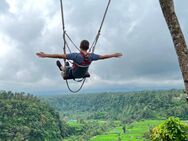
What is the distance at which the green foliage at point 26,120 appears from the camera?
3194 inches

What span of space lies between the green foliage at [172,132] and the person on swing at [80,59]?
59.4ft

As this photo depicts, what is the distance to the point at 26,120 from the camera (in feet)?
291

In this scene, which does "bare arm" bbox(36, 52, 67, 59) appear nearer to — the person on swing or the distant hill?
the person on swing

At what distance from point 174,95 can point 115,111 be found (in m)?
32.2

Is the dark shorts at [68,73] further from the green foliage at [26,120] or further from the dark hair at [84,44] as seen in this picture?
the green foliage at [26,120]

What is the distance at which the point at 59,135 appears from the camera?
97.9m

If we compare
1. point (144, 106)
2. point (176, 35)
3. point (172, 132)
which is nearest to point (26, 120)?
point (144, 106)

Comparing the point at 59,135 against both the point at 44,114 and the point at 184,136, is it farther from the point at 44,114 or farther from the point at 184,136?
the point at 184,136

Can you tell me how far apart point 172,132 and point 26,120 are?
65504 millimetres

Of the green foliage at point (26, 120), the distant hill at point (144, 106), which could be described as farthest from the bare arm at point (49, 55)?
the distant hill at point (144, 106)

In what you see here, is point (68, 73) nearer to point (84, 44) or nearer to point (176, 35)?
point (84, 44)

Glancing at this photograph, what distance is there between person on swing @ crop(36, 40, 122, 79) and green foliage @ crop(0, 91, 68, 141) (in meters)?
70.7

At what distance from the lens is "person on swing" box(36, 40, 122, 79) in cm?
862

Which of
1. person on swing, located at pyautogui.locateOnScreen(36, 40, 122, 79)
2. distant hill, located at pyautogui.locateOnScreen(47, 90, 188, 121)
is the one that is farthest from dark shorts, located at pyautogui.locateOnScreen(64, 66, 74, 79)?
distant hill, located at pyautogui.locateOnScreen(47, 90, 188, 121)
